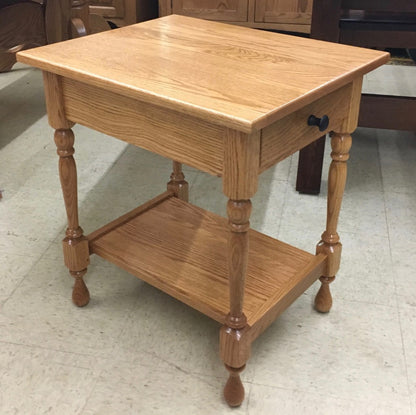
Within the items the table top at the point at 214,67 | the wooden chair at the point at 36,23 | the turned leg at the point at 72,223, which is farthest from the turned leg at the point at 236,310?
the wooden chair at the point at 36,23

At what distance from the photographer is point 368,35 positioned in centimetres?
194

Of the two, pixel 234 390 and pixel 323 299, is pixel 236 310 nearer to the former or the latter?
pixel 234 390

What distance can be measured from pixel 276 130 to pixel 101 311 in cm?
77

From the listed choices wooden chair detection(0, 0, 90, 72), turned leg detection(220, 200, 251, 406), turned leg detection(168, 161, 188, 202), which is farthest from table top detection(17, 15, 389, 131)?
wooden chair detection(0, 0, 90, 72)

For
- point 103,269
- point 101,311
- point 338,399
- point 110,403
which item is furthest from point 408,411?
point 103,269

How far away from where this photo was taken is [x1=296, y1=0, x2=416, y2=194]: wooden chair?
1867mm

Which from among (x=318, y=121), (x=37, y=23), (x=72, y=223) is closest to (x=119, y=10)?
(x=37, y=23)

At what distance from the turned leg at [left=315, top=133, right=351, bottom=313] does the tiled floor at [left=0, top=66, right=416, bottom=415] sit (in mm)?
63

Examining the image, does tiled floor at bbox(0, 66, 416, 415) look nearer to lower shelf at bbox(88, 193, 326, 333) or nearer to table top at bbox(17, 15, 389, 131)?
lower shelf at bbox(88, 193, 326, 333)

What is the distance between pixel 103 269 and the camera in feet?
5.65

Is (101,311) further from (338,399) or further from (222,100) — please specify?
(222,100)

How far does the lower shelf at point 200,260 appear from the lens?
4.33ft

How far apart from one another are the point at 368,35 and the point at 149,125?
1104 mm

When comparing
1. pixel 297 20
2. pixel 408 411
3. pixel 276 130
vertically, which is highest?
pixel 276 130
